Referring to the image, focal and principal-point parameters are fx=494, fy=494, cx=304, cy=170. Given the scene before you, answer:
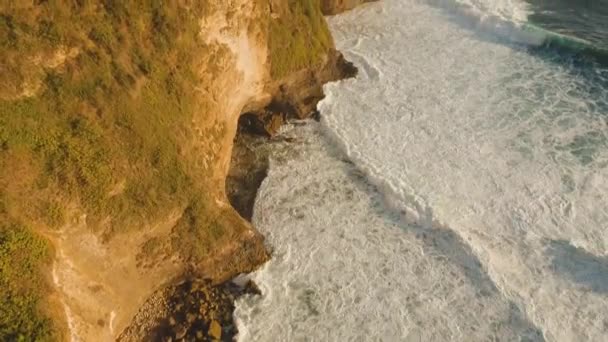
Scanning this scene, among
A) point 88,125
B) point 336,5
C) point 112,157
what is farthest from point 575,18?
point 88,125

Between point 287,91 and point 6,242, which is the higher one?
point 6,242

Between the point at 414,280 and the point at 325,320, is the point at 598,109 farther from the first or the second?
the point at 325,320

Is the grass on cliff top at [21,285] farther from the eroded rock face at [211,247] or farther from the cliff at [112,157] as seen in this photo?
the eroded rock face at [211,247]

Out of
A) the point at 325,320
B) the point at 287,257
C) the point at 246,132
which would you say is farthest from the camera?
the point at 246,132

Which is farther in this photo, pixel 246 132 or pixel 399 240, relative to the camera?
pixel 246 132

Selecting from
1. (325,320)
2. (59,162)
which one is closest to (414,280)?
(325,320)

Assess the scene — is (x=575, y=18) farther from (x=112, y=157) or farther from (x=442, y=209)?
(x=112, y=157)

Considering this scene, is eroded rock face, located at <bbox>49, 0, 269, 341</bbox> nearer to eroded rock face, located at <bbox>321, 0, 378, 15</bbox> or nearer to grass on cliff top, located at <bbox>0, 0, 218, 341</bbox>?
grass on cliff top, located at <bbox>0, 0, 218, 341</bbox>
